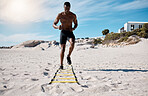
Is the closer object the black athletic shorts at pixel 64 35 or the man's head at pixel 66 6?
the man's head at pixel 66 6

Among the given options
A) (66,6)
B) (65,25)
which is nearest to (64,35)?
(65,25)

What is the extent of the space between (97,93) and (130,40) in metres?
24.1

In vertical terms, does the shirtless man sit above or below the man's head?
below

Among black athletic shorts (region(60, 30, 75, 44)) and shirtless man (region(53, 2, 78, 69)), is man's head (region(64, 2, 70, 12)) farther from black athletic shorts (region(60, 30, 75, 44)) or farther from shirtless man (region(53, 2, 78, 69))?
black athletic shorts (region(60, 30, 75, 44))

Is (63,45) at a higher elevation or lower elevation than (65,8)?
lower

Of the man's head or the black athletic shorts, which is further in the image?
the black athletic shorts

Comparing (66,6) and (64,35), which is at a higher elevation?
(66,6)

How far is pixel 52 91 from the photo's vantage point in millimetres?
2186

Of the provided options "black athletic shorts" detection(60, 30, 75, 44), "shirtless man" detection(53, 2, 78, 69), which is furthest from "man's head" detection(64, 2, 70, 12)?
"black athletic shorts" detection(60, 30, 75, 44)

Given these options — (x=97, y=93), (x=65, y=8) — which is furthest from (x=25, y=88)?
(x=65, y=8)

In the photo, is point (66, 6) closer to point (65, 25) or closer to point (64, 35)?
point (65, 25)

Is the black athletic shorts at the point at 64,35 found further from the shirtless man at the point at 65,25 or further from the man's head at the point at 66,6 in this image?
the man's head at the point at 66,6

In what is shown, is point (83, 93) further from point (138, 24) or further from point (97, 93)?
point (138, 24)

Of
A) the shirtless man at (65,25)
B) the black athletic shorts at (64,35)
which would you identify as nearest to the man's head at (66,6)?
the shirtless man at (65,25)
